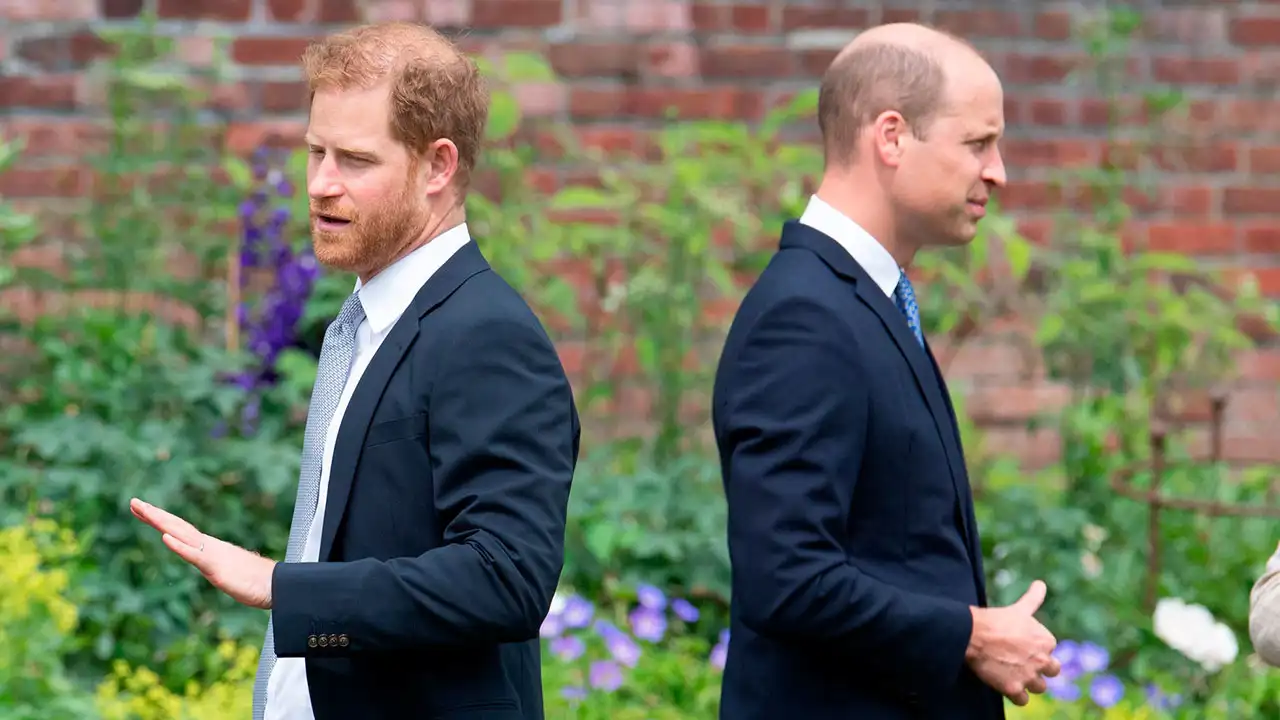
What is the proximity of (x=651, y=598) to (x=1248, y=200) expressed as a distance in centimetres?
268

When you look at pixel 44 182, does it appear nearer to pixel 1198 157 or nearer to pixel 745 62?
pixel 745 62

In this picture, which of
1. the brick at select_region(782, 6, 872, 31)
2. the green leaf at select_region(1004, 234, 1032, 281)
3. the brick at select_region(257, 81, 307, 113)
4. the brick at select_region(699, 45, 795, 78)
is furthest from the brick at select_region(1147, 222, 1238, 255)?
the brick at select_region(257, 81, 307, 113)

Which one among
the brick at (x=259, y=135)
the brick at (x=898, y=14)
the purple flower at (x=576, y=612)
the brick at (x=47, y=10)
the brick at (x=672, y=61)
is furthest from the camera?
the brick at (x=898, y=14)

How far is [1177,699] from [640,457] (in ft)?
5.16

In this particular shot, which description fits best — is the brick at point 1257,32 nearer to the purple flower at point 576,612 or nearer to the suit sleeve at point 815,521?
the purple flower at point 576,612

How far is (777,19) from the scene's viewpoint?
5.32 m

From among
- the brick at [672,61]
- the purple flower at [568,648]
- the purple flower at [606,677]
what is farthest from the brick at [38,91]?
the purple flower at [606,677]

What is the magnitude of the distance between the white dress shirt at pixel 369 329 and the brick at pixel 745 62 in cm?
311

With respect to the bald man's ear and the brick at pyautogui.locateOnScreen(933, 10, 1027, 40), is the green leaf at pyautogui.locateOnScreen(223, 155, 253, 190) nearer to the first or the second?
the brick at pyautogui.locateOnScreen(933, 10, 1027, 40)

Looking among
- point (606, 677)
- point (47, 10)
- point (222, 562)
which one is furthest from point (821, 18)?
point (222, 562)

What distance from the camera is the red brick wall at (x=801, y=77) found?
4.91 m

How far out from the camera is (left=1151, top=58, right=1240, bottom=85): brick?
559 centimetres

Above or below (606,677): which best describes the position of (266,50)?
above

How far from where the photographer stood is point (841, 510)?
2406 mm
